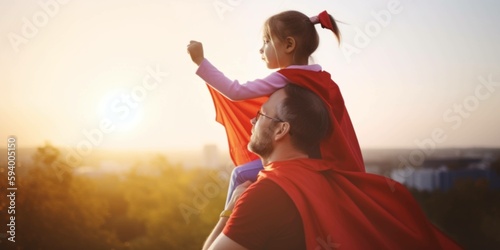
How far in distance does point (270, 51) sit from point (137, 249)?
10.8m

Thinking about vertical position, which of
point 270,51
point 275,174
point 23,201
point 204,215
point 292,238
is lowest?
point 204,215

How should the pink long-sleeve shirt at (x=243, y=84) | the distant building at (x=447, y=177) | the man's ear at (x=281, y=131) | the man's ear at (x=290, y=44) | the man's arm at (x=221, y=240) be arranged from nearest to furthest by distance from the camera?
1. the man's arm at (x=221, y=240)
2. the man's ear at (x=281, y=131)
3. the pink long-sleeve shirt at (x=243, y=84)
4. the man's ear at (x=290, y=44)
5. the distant building at (x=447, y=177)

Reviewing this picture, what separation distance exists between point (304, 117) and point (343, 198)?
39cm

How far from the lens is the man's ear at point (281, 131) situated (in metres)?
2.61

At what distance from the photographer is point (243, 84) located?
297cm

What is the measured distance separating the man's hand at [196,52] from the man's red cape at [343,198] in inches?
17.9

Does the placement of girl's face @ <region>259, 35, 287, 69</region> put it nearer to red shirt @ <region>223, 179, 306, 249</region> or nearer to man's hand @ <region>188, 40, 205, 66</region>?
man's hand @ <region>188, 40, 205, 66</region>

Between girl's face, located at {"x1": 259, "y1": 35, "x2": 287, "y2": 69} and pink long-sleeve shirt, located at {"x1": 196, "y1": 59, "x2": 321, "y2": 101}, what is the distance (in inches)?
5.1

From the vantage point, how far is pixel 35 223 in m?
11.2

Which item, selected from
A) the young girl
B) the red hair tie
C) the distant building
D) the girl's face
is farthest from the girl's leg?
the distant building

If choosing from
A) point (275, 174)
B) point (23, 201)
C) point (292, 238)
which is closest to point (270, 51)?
point (275, 174)

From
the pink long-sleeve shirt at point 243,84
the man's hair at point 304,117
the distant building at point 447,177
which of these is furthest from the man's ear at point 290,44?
the distant building at point 447,177

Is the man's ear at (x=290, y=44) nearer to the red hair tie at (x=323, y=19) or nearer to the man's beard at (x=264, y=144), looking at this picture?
the red hair tie at (x=323, y=19)

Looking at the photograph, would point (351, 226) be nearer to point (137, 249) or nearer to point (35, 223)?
Result: point (35, 223)
